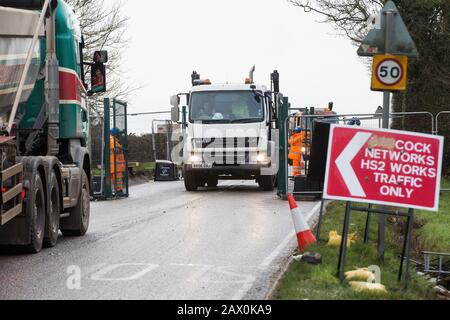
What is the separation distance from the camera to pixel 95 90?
1540 centimetres

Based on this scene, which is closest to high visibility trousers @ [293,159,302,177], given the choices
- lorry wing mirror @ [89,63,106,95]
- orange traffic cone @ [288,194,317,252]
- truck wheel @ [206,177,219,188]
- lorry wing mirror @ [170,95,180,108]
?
truck wheel @ [206,177,219,188]

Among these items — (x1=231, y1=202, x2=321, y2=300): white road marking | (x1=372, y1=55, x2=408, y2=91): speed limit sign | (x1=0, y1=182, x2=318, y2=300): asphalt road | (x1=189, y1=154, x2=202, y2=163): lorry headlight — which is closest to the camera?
(x1=231, y1=202, x2=321, y2=300): white road marking

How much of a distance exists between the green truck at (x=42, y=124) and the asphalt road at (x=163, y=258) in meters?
0.42

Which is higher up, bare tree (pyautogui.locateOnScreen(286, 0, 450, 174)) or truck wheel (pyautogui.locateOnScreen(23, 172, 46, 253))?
bare tree (pyautogui.locateOnScreen(286, 0, 450, 174))

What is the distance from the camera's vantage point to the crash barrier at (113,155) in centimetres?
2341

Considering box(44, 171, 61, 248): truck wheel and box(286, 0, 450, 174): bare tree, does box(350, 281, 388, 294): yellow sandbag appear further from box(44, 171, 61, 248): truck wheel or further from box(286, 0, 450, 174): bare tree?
box(286, 0, 450, 174): bare tree

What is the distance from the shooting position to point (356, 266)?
975 centimetres

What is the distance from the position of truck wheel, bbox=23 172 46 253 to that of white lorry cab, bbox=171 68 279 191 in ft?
43.2

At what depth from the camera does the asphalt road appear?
28.7 ft
